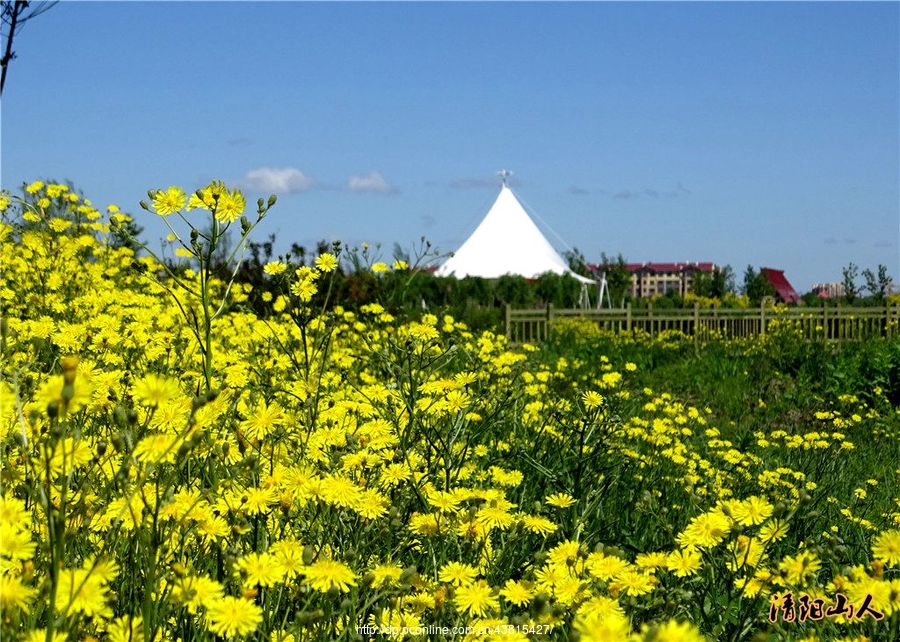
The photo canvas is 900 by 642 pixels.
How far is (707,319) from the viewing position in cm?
1672

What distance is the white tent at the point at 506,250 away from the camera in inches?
902

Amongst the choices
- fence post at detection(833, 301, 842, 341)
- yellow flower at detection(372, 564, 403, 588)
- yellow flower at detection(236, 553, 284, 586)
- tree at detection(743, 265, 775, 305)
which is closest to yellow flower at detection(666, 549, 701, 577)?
yellow flower at detection(372, 564, 403, 588)

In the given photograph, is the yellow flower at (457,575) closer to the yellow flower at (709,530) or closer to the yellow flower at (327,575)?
the yellow flower at (327,575)

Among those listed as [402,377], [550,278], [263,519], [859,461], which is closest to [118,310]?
[402,377]

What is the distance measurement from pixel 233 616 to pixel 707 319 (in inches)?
638

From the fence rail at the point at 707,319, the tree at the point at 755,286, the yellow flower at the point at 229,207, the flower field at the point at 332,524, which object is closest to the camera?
the flower field at the point at 332,524

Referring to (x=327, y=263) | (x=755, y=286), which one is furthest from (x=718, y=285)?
(x=327, y=263)

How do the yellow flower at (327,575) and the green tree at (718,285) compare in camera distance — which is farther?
the green tree at (718,285)

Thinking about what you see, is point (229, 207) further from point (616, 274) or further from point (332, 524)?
point (616, 274)

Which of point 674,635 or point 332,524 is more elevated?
point 674,635

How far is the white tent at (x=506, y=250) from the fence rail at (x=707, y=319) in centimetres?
595

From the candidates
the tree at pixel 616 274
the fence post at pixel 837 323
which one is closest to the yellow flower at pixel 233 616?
the fence post at pixel 837 323

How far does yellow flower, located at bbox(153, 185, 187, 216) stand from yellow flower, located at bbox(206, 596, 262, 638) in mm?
1399

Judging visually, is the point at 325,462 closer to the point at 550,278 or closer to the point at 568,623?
the point at 568,623
